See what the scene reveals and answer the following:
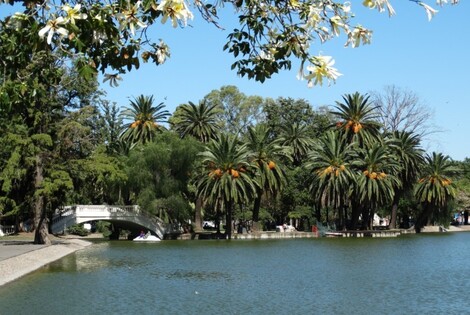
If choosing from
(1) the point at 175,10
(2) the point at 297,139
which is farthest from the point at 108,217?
(1) the point at 175,10

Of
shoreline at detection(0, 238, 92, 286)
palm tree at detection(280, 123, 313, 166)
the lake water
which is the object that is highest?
palm tree at detection(280, 123, 313, 166)

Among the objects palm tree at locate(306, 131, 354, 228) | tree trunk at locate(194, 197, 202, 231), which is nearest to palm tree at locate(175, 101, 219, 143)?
tree trunk at locate(194, 197, 202, 231)

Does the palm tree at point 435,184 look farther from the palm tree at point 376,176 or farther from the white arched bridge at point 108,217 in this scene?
the white arched bridge at point 108,217

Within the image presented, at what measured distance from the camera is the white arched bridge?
56.5 meters

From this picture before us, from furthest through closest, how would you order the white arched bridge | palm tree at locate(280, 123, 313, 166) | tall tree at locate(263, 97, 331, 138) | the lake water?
tall tree at locate(263, 97, 331, 138)
palm tree at locate(280, 123, 313, 166)
the white arched bridge
the lake water

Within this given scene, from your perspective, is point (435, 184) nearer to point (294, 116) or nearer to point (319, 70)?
point (294, 116)

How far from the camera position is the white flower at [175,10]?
422 cm

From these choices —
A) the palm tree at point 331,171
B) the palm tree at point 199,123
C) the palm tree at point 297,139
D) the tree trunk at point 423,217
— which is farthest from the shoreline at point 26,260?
the tree trunk at point 423,217

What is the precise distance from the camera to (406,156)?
2758 inches

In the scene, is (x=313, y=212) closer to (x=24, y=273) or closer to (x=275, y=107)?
(x=275, y=107)

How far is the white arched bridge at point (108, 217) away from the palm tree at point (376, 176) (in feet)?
60.8

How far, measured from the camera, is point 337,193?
6450cm

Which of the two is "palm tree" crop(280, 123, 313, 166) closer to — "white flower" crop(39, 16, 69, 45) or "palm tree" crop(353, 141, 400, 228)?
"palm tree" crop(353, 141, 400, 228)

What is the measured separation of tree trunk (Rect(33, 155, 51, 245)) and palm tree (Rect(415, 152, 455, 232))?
42.3 metres
